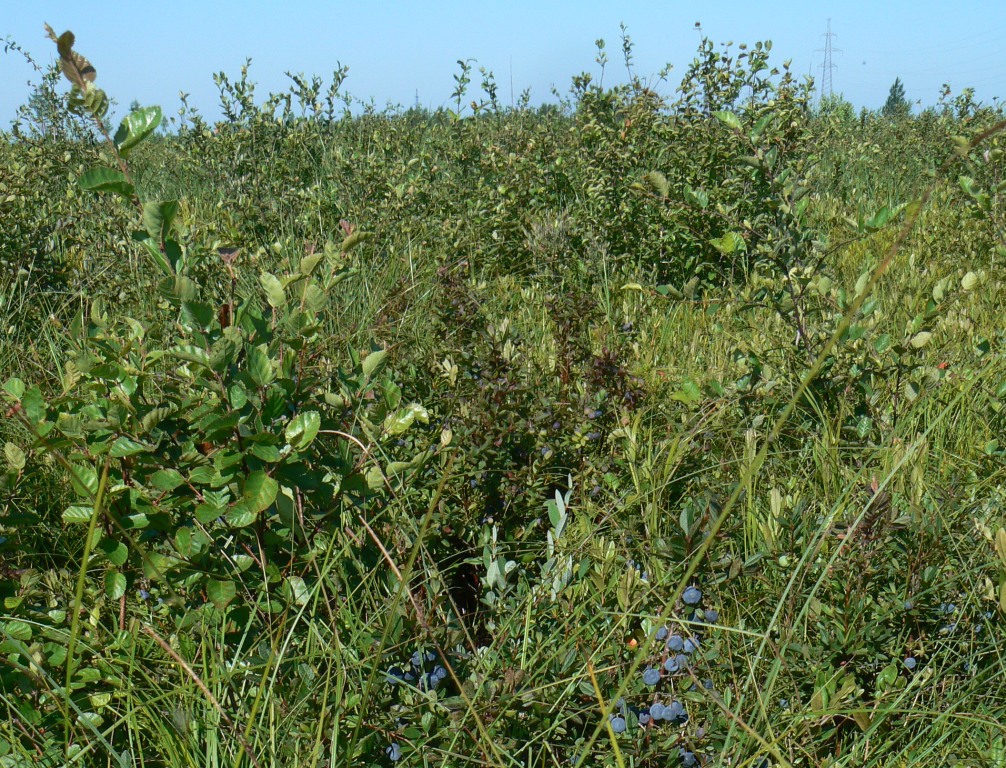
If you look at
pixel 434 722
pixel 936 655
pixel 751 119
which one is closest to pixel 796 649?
pixel 936 655

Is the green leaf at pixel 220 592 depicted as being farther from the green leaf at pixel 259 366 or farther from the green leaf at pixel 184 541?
the green leaf at pixel 259 366

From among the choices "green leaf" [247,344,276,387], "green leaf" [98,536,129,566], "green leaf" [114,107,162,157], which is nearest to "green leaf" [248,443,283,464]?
"green leaf" [247,344,276,387]

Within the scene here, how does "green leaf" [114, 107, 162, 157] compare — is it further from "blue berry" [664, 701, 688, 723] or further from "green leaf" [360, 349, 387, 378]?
"blue berry" [664, 701, 688, 723]

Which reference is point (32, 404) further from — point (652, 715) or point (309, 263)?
point (652, 715)

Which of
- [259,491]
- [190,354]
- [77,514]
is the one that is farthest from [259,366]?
[77,514]

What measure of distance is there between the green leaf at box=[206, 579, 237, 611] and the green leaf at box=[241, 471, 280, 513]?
0.17 m

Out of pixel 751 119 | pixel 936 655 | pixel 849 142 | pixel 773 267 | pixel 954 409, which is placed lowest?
pixel 936 655

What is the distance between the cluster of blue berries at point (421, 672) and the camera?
156 centimetres

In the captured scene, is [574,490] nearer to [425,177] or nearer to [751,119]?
[751,119]

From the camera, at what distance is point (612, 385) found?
2.63m

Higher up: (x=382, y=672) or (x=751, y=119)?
(x=751, y=119)

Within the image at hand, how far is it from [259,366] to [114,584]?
1.69 ft

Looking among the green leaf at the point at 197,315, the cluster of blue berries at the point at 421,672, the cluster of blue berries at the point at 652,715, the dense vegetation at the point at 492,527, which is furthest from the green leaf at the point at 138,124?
the cluster of blue berries at the point at 652,715

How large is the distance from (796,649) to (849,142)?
7633 millimetres
